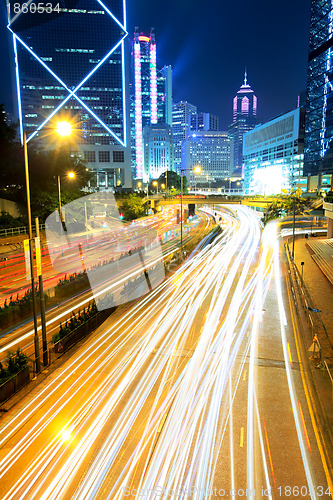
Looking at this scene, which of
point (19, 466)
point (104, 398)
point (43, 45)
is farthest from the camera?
point (43, 45)

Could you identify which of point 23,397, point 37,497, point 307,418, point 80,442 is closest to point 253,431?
point 307,418

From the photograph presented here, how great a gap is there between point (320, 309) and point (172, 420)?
13.0 metres

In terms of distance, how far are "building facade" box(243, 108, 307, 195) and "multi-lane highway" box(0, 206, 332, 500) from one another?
95580 mm

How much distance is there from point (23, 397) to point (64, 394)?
1.27 meters

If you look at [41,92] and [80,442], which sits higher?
[41,92]

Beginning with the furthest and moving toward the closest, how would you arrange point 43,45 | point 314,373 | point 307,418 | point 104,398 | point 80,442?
1. point 43,45
2. point 314,373
3. point 104,398
4. point 307,418
5. point 80,442

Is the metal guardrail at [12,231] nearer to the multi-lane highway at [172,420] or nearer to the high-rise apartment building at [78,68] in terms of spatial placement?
the multi-lane highway at [172,420]

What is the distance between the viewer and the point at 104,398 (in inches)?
422

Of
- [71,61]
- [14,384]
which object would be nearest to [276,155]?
Result: [71,61]

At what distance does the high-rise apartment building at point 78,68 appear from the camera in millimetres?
113750

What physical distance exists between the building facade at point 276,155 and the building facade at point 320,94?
11651mm

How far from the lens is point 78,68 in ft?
383

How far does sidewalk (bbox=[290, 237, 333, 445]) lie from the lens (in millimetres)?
11277

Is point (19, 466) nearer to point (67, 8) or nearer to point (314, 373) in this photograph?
point (314, 373)
